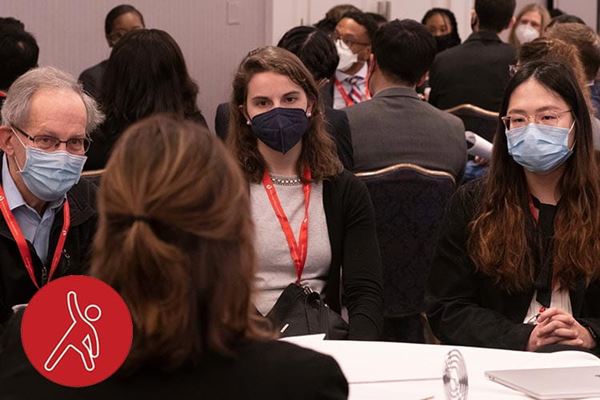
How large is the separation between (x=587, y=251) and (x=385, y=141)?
171cm

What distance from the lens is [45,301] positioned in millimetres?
1516

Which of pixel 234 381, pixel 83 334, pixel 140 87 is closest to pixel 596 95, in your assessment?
pixel 140 87

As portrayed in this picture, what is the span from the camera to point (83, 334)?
4.93 feet

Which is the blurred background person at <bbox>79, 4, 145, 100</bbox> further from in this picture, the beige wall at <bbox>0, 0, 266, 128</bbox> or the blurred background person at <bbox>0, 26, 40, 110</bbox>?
the blurred background person at <bbox>0, 26, 40, 110</bbox>

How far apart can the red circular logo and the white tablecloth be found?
910 mm

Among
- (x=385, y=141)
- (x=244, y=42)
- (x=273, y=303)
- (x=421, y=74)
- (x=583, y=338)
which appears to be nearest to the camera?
(x=583, y=338)

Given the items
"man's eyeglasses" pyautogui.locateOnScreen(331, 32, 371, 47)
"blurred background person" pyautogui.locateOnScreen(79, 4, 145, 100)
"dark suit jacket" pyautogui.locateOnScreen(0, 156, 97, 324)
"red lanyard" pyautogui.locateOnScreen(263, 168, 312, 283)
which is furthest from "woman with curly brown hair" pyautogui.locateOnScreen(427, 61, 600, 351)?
"blurred background person" pyautogui.locateOnScreen(79, 4, 145, 100)

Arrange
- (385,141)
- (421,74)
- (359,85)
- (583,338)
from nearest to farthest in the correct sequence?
(583,338) → (385,141) → (421,74) → (359,85)

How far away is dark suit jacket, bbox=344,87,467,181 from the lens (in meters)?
4.79

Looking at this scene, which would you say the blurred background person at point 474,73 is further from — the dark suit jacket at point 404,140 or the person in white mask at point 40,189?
the person in white mask at point 40,189

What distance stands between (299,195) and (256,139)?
250mm

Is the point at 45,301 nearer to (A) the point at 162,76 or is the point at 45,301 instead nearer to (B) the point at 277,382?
(B) the point at 277,382

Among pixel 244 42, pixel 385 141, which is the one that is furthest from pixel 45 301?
pixel 244 42

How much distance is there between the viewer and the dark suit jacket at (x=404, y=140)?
4785 millimetres
